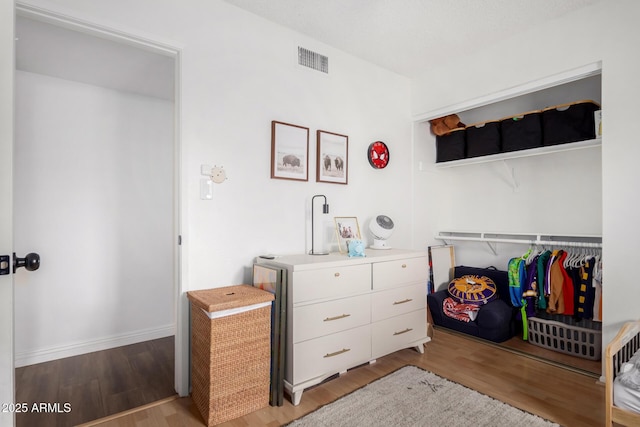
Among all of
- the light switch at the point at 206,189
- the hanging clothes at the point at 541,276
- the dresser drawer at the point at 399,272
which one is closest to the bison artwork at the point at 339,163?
the dresser drawer at the point at 399,272

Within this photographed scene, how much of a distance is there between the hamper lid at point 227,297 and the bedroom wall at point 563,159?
85.5 inches

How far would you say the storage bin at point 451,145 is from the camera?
3.60m

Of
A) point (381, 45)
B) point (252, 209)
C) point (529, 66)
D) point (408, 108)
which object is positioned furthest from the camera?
point (408, 108)

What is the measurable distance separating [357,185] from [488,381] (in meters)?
1.85

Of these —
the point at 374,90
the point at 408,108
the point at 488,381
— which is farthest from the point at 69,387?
the point at 408,108

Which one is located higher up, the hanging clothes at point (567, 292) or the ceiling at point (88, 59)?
the ceiling at point (88, 59)

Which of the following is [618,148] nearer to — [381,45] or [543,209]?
[543,209]

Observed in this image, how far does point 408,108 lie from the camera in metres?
3.73

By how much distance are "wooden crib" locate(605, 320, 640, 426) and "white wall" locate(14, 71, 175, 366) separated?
3.43 meters

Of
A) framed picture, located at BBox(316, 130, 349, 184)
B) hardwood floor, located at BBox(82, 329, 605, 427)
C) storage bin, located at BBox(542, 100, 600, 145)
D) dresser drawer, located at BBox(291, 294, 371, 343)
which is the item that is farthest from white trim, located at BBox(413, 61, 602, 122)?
hardwood floor, located at BBox(82, 329, 605, 427)

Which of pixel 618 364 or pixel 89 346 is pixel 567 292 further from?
pixel 89 346

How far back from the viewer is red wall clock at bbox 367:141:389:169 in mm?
Answer: 3312

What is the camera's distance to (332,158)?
3.02 metres

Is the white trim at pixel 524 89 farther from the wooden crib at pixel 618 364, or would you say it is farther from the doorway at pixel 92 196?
the doorway at pixel 92 196
